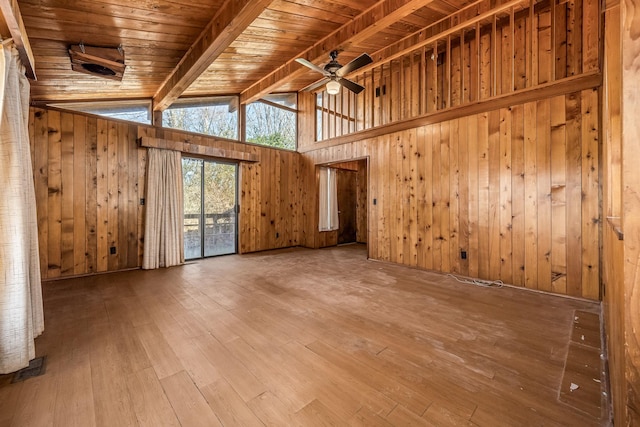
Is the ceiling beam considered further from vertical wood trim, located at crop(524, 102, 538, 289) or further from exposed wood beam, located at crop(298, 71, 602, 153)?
vertical wood trim, located at crop(524, 102, 538, 289)

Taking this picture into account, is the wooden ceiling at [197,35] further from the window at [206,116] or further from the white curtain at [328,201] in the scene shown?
the white curtain at [328,201]

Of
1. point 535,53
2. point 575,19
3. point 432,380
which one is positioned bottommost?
point 432,380

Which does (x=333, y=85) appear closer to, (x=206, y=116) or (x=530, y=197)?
(x=530, y=197)

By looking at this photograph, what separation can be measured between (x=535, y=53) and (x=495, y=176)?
1.64 m

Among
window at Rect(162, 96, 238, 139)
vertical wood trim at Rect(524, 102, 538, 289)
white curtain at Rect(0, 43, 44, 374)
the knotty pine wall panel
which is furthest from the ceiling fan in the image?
window at Rect(162, 96, 238, 139)

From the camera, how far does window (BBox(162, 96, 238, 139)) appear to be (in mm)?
5070

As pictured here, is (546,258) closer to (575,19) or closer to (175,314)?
(575,19)

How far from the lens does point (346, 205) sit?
309 inches

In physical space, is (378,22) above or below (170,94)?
above

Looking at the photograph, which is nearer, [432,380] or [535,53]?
[432,380]

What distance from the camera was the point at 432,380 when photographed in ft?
5.47

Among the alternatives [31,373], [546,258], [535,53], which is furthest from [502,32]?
[31,373]

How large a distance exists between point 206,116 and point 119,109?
57.0 inches

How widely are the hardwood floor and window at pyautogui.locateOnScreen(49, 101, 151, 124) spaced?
2.65 metres
